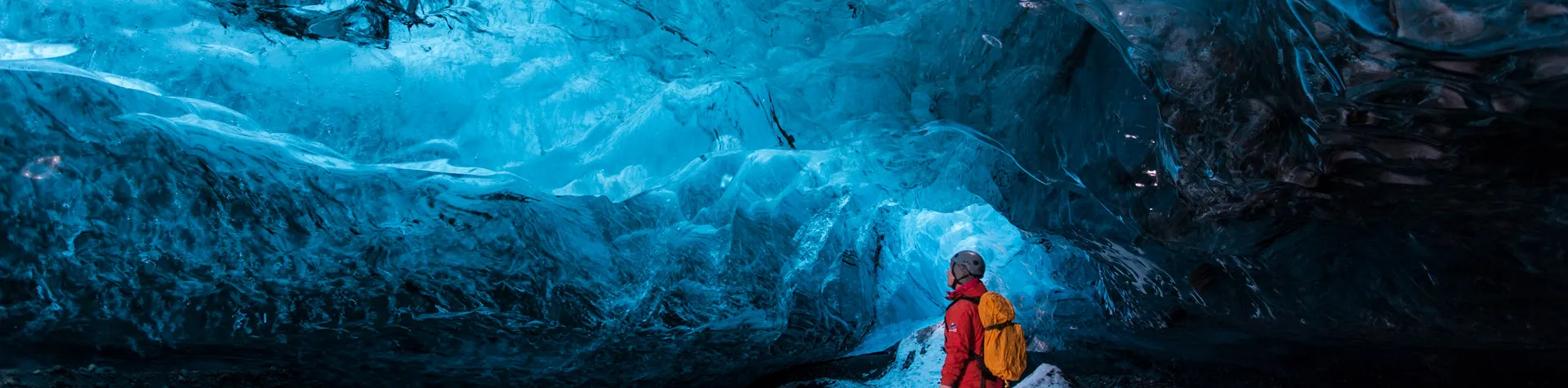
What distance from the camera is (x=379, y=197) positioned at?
3.80 meters

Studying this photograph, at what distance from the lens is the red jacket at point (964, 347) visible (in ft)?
10.8

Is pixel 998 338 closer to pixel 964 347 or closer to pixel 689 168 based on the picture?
pixel 964 347

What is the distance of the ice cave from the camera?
9.47 feet

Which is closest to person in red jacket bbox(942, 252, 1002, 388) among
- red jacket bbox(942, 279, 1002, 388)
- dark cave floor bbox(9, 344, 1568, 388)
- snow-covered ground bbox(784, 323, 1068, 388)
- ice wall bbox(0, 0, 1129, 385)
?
red jacket bbox(942, 279, 1002, 388)

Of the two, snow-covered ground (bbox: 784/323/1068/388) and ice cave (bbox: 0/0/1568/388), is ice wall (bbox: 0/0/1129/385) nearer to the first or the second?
ice cave (bbox: 0/0/1568/388)

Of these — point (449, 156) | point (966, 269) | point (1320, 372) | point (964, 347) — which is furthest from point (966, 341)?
A: point (1320, 372)

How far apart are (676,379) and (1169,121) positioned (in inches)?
162

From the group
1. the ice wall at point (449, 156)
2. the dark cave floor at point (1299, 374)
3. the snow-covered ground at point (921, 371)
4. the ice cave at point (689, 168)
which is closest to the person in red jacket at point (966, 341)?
the ice cave at point (689, 168)

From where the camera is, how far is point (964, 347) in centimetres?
329

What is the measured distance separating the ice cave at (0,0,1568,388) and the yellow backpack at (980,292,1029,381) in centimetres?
100

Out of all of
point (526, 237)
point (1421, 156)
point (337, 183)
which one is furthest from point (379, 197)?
point (1421, 156)

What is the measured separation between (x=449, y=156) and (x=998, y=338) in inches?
102

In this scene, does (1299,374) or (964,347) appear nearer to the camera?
(964,347)

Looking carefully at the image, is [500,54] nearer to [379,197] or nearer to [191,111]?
[379,197]
